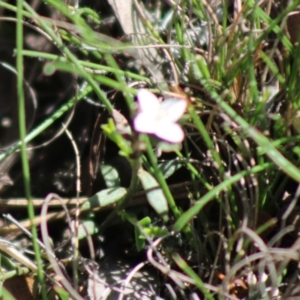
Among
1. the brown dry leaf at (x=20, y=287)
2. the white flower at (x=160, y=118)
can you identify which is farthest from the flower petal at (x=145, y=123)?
the brown dry leaf at (x=20, y=287)

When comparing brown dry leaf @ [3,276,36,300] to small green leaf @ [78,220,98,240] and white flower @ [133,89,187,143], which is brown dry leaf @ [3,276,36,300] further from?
white flower @ [133,89,187,143]

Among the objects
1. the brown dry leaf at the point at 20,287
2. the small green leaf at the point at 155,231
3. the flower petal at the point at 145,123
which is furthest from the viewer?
the brown dry leaf at the point at 20,287

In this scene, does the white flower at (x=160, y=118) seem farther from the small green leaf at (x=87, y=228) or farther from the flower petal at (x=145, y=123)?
the small green leaf at (x=87, y=228)

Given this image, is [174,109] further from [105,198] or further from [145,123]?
[105,198]

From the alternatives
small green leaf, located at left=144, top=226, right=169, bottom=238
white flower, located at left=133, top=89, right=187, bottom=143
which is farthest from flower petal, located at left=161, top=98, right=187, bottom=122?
small green leaf, located at left=144, top=226, right=169, bottom=238

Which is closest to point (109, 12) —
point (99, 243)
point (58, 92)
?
point (58, 92)

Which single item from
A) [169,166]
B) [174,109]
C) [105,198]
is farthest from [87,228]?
[174,109]
